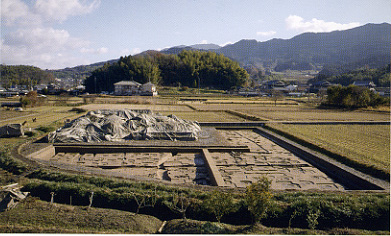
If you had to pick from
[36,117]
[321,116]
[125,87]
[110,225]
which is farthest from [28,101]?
[321,116]

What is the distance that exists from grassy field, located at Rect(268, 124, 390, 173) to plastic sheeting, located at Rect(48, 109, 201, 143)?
18.8ft

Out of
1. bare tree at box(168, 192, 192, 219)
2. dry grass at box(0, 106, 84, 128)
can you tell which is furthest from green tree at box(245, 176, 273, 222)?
dry grass at box(0, 106, 84, 128)

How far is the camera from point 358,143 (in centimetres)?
1112

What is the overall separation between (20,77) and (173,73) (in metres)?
50.0

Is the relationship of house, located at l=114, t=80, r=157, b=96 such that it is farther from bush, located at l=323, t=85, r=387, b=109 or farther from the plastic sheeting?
the plastic sheeting

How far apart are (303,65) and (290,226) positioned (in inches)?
7637

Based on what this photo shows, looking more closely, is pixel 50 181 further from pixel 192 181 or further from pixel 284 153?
pixel 284 153

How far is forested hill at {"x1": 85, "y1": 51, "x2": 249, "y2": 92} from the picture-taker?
5569 centimetres

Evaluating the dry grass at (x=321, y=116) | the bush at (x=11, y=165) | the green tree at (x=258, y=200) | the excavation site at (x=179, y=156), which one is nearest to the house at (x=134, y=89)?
the dry grass at (x=321, y=116)

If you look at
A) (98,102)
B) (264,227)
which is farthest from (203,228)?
(98,102)

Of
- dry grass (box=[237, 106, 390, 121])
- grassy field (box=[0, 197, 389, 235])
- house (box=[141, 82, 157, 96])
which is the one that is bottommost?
dry grass (box=[237, 106, 390, 121])

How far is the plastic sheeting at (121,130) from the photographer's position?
418 inches

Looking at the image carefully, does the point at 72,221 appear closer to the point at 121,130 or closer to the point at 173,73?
the point at 121,130

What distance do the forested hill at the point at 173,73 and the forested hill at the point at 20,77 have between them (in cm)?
2109
